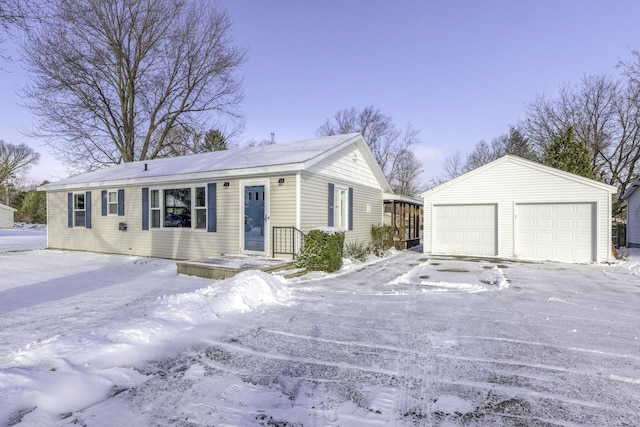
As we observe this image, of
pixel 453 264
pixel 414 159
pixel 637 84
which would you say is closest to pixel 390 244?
pixel 453 264

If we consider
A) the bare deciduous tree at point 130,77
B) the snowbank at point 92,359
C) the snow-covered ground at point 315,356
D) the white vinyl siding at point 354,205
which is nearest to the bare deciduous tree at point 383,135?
the bare deciduous tree at point 130,77

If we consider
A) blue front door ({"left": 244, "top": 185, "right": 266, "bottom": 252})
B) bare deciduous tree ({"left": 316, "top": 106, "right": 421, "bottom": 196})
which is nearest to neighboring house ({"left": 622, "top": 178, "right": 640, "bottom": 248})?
blue front door ({"left": 244, "top": 185, "right": 266, "bottom": 252})

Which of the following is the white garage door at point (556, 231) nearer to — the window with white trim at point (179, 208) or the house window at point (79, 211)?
the window with white trim at point (179, 208)

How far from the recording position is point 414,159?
34.4m

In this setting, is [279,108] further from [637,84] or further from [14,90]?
[637,84]

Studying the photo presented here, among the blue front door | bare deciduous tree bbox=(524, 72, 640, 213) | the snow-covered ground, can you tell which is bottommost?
the snow-covered ground

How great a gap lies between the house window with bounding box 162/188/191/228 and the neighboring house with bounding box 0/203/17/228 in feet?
102

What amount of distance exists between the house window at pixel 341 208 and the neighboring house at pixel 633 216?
13.6 m

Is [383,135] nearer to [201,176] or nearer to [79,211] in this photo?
[201,176]

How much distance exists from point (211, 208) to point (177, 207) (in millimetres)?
1567

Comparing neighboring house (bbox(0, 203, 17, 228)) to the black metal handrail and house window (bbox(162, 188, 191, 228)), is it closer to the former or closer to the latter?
house window (bbox(162, 188, 191, 228))

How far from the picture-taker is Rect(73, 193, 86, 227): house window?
13.0 meters

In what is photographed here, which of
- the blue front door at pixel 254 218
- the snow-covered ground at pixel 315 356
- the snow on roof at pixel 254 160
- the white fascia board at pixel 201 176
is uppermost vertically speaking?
the snow on roof at pixel 254 160

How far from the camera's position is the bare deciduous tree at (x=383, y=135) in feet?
107
